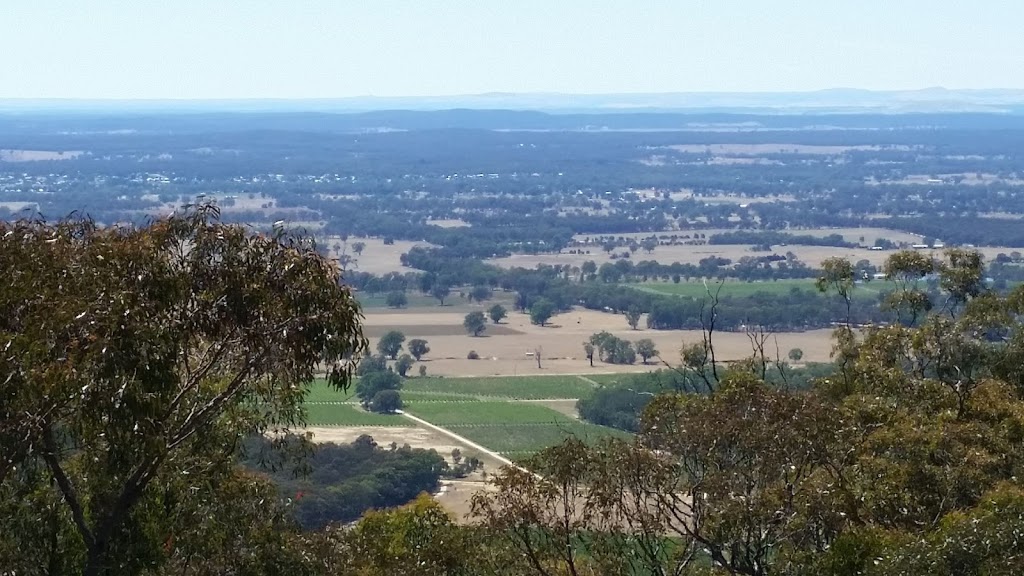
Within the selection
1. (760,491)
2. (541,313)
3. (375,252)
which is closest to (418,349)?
(541,313)

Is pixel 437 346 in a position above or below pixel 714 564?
below

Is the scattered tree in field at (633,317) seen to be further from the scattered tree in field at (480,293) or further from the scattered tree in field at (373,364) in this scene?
the scattered tree in field at (373,364)

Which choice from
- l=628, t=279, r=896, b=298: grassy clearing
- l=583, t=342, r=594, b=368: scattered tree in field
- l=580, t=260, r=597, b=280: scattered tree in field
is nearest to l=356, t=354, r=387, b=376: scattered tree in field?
l=583, t=342, r=594, b=368: scattered tree in field

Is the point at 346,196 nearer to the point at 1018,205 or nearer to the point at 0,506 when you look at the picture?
the point at 1018,205

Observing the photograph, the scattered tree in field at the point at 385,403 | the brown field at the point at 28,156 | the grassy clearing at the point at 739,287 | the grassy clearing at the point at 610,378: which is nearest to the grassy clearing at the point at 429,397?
the scattered tree in field at the point at 385,403

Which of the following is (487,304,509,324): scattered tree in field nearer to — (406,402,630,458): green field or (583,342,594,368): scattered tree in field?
(583,342,594,368): scattered tree in field

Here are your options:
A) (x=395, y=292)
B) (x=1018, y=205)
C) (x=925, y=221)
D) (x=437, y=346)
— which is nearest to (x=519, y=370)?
(x=437, y=346)

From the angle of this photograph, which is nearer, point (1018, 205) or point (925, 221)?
point (925, 221)
